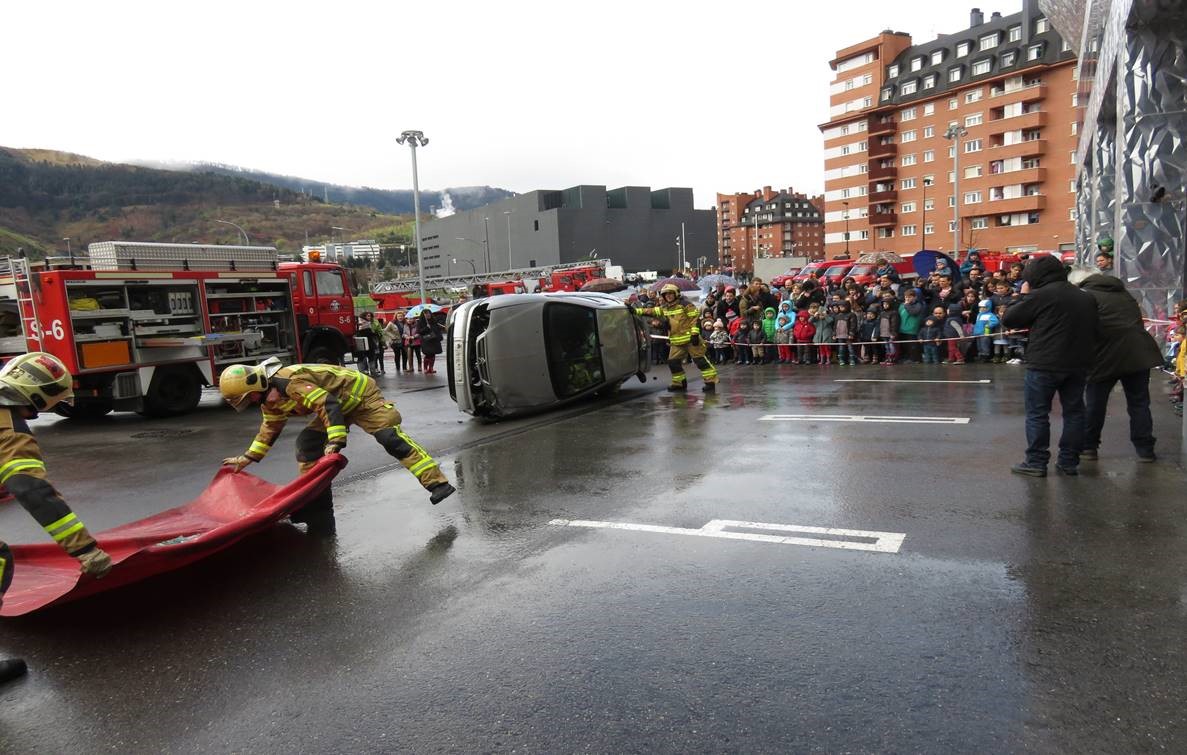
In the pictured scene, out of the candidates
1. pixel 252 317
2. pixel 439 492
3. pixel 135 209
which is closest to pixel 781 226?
pixel 135 209

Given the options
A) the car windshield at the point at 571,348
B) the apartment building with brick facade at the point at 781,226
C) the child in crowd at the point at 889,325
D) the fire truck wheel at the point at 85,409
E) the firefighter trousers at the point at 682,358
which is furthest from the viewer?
the apartment building with brick facade at the point at 781,226

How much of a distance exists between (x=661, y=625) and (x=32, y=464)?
362 centimetres

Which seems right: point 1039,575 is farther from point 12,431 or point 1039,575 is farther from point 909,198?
point 909,198

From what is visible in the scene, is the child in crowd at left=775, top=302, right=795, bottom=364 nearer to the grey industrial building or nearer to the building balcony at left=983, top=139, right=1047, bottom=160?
the building balcony at left=983, top=139, right=1047, bottom=160

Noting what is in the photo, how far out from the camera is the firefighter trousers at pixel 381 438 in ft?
20.8

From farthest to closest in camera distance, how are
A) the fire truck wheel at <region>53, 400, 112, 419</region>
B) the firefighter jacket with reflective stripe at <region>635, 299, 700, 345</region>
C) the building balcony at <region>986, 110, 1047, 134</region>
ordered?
the building balcony at <region>986, 110, 1047, 134</region>, the fire truck wheel at <region>53, 400, 112, 419</region>, the firefighter jacket with reflective stripe at <region>635, 299, 700, 345</region>

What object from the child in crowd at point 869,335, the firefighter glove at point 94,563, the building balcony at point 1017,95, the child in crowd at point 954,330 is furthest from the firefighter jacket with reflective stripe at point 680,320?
the building balcony at point 1017,95

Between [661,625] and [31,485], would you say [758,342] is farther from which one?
[31,485]

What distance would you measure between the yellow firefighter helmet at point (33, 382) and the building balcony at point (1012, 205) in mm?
74270

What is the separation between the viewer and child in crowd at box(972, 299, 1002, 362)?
1452 cm

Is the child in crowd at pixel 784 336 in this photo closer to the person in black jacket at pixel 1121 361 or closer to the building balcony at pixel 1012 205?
the person in black jacket at pixel 1121 361

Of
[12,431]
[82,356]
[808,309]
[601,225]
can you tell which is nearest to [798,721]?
[12,431]

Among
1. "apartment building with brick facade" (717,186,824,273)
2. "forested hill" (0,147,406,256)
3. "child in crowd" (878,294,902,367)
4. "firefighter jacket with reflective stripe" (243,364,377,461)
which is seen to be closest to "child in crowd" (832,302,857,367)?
"child in crowd" (878,294,902,367)

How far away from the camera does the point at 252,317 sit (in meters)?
16.2
